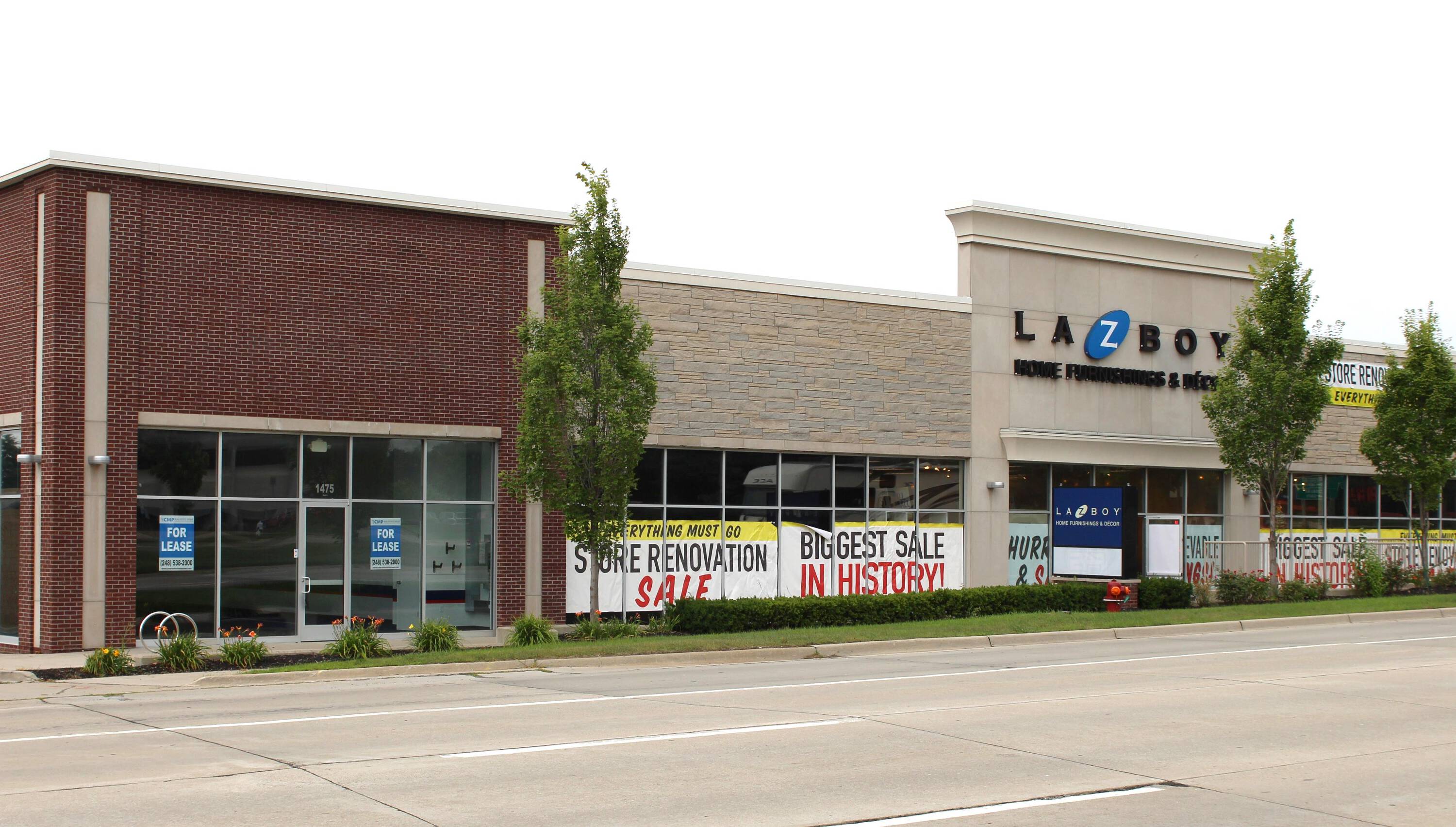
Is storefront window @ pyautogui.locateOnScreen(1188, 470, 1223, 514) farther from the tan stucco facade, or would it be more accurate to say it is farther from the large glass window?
the large glass window

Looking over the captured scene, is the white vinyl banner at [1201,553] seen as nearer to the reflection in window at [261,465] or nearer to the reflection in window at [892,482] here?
the reflection in window at [892,482]

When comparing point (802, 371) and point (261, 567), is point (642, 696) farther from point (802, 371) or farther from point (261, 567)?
point (802, 371)

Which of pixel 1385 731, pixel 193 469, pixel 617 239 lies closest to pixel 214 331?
pixel 193 469

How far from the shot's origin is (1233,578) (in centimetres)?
2898

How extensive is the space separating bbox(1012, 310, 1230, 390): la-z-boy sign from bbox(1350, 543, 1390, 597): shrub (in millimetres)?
5403

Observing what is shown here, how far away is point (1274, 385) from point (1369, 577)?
629 cm

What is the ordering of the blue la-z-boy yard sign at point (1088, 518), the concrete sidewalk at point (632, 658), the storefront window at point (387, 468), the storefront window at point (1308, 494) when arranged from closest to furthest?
1. the concrete sidewalk at point (632, 658)
2. the storefront window at point (387, 468)
3. the blue la-z-boy yard sign at point (1088, 518)
4. the storefront window at point (1308, 494)

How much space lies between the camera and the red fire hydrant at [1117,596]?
27.1 m

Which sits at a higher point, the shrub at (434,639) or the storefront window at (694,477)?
the storefront window at (694,477)

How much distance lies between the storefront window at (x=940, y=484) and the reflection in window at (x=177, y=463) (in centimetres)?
1445

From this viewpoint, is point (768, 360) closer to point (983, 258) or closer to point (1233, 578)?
point (983, 258)

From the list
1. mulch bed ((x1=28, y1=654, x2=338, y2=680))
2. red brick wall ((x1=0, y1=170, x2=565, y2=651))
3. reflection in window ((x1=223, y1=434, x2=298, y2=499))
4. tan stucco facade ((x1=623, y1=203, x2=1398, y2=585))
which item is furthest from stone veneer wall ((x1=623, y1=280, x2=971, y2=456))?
mulch bed ((x1=28, y1=654, x2=338, y2=680))

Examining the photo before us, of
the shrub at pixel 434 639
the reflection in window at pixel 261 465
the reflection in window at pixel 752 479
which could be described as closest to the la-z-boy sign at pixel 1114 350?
the reflection in window at pixel 752 479

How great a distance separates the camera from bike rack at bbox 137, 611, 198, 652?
68.6 feet
